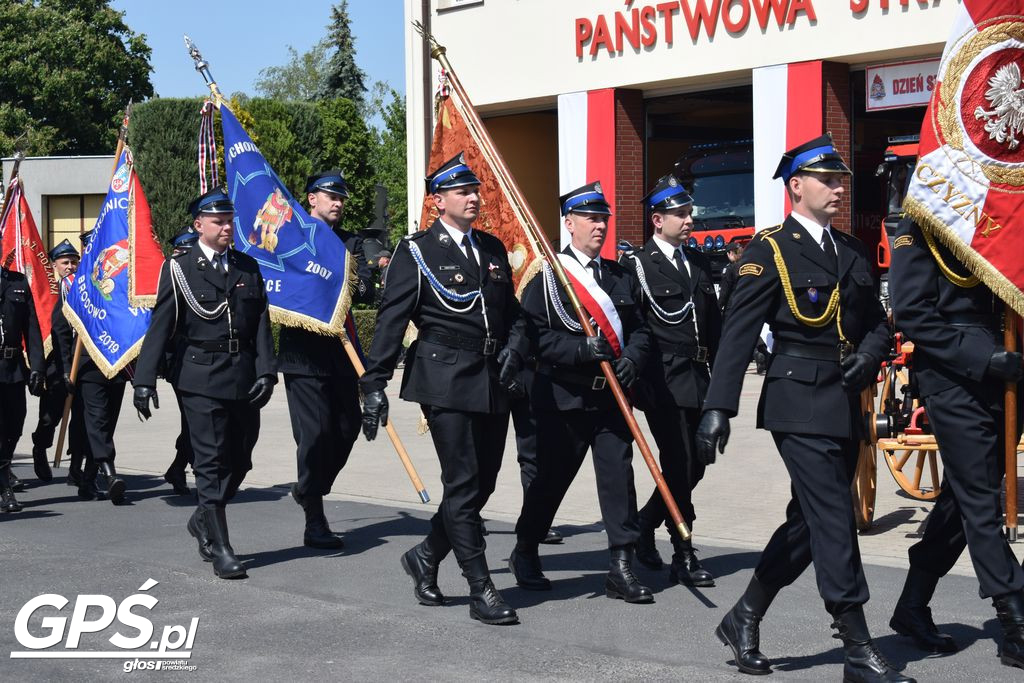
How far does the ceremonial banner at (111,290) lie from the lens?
37.0ft

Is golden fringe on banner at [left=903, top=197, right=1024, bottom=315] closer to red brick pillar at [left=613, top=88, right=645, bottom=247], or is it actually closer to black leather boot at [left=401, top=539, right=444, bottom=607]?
black leather boot at [left=401, top=539, right=444, bottom=607]

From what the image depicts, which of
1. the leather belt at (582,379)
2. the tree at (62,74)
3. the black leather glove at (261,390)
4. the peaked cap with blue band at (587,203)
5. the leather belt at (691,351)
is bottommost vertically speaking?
the black leather glove at (261,390)

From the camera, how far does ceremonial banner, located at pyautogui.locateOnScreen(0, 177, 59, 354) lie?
1312 cm

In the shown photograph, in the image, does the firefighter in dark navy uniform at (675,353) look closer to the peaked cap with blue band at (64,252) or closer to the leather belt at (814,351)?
the leather belt at (814,351)

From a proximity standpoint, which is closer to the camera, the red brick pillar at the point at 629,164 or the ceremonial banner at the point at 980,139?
the ceremonial banner at the point at 980,139

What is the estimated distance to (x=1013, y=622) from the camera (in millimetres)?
5609

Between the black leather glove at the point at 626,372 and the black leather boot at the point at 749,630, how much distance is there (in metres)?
1.45

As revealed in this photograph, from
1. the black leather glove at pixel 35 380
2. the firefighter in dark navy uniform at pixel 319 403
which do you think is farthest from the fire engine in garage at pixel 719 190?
the firefighter in dark navy uniform at pixel 319 403

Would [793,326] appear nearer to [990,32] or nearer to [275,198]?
[990,32]

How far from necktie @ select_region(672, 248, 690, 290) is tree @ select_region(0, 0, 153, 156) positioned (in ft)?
171

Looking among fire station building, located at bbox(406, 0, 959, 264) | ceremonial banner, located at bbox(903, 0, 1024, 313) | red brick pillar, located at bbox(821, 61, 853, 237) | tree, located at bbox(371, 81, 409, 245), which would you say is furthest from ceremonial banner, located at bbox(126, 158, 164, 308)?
tree, located at bbox(371, 81, 409, 245)

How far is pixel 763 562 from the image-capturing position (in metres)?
5.78

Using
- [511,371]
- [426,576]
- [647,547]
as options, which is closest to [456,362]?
[511,371]

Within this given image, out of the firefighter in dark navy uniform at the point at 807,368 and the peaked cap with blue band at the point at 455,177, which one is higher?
the peaked cap with blue band at the point at 455,177
